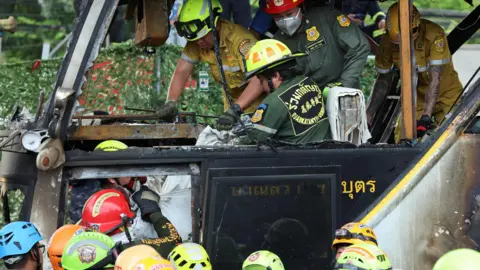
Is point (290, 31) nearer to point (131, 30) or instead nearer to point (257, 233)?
point (257, 233)

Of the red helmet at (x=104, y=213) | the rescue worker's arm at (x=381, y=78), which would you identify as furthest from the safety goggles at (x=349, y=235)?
the rescue worker's arm at (x=381, y=78)

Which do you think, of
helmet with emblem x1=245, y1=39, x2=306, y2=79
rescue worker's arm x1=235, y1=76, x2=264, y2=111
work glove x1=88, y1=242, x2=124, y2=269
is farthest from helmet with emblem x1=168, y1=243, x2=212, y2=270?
rescue worker's arm x1=235, y1=76, x2=264, y2=111

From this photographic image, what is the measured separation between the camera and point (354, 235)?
570cm

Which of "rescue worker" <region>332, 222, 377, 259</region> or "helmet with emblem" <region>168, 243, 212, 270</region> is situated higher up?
"rescue worker" <region>332, 222, 377, 259</region>

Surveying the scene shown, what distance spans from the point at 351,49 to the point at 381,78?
1590 mm

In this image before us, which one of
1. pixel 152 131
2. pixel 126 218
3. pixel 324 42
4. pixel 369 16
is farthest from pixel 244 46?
pixel 369 16

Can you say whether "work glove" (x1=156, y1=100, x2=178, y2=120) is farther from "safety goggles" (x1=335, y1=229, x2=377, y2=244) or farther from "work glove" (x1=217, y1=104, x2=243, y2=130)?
"safety goggles" (x1=335, y1=229, x2=377, y2=244)

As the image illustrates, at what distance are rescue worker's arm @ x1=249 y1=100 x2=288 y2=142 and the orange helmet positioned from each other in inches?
48.4

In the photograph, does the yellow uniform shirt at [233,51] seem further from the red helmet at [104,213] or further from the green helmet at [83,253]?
the green helmet at [83,253]

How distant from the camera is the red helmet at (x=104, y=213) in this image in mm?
6406

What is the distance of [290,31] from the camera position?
7605mm

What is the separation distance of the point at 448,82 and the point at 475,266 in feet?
13.3

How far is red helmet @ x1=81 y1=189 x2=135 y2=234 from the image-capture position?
6.41 m

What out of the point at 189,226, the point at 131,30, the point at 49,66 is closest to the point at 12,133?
the point at 189,226
